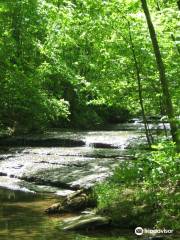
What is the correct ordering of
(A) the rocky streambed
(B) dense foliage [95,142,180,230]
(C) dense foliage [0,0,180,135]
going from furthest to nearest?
(A) the rocky streambed → (C) dense foliage [0,0,180,135] → (B) dense foliage [95,142,180,230]

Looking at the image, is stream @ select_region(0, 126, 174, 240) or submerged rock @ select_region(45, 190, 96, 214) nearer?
stream @ select_region(0, 126, 174, 240)

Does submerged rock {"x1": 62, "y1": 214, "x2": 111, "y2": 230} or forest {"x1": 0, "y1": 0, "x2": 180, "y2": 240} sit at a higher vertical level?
forest {"x1": 0, "y1": 0, "x2": 180, "y2": 240}

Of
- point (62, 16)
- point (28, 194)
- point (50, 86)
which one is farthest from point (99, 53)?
point (50, 86)

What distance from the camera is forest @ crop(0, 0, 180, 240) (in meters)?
10.8

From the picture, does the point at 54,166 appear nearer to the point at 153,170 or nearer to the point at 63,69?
the point at 153,170

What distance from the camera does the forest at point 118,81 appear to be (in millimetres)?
10761

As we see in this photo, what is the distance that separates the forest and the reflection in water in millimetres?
180

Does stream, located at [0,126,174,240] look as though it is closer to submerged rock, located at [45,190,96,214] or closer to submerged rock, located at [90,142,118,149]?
submerged rock, located at [90,142,118,149]

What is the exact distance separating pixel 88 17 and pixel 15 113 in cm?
1612

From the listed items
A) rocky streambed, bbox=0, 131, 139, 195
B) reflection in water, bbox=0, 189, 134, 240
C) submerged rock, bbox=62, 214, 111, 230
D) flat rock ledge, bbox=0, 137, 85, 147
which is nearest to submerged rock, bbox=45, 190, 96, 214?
reflection in water, bbox=0, 189, 134, 240

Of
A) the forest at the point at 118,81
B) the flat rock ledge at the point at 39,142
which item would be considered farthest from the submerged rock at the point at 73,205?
the flat rock ledge at the point at 39,142

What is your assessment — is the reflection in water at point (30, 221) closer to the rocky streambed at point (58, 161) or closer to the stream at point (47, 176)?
the stream at point (47, 176)

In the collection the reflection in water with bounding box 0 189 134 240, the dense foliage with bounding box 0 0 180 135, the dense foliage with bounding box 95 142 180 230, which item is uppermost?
the dense foliage with bounding box 0 0 180 135

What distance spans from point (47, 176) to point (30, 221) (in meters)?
6.62
